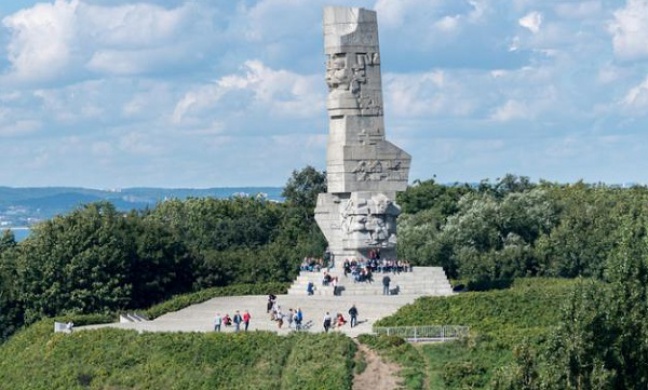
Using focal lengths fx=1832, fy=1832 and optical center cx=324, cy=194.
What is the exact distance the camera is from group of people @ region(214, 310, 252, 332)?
57.0 metres

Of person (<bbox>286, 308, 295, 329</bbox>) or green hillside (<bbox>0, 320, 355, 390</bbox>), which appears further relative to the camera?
person (<bbox>286, 308, 295, 329</bbox>)

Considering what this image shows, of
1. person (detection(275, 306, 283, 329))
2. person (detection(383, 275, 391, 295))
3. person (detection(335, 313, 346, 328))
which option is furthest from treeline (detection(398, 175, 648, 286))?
person (detection(335, 313, 346, 328))

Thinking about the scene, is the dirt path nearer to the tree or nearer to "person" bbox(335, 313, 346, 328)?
"person" bbox(335, 313, 346, 328)

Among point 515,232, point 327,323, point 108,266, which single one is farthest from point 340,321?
point 515,232

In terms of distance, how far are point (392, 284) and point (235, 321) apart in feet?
23.2

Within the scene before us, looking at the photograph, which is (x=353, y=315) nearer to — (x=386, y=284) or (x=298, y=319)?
(x=298, y=319)

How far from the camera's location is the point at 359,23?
63.7 m

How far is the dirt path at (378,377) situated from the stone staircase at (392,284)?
9233mm

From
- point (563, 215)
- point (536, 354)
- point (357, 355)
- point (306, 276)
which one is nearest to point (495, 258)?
point (563, 215)

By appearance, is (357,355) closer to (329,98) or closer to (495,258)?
(329,98)

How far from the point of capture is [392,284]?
62.1 m

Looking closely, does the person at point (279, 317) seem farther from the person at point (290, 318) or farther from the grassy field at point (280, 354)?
the grassy field at point (280, 354)

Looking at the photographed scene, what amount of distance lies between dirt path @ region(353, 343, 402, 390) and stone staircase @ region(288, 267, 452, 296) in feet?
30.3

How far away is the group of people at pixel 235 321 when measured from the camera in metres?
57.0
